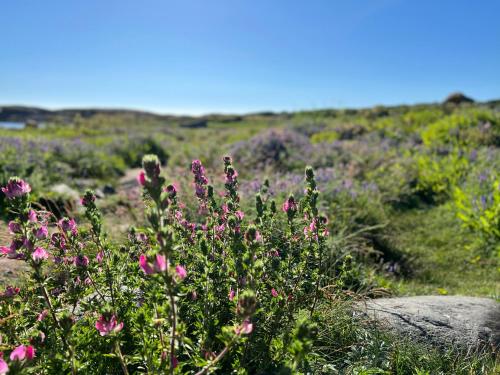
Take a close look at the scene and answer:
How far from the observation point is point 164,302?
223 cm

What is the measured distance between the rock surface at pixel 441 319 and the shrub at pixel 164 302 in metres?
1.02

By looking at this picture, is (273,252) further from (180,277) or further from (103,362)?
Answer: (103,362)

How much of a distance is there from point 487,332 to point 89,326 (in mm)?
3411

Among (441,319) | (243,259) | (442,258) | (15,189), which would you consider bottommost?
(442,258)

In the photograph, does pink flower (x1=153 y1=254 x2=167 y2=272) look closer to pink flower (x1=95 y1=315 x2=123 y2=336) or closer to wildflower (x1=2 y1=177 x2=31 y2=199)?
pink flower (x1=95 y1=315 x2=123 y2=336)

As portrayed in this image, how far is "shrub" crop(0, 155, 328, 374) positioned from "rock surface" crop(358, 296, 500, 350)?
1.02m

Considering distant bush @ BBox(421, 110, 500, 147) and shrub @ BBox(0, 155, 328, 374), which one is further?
distant bush @ BBox(421, 110, 500, 147)

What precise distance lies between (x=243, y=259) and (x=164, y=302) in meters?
0.64

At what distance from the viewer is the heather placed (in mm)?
1973

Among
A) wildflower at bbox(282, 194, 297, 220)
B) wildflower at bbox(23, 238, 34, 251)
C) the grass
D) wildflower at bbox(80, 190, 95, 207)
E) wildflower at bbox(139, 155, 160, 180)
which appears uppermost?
wildflower at bbox(139, 155, 160, 180)

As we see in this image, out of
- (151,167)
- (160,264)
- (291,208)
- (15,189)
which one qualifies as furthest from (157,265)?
(291,208)

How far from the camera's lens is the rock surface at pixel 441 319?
3.12 m

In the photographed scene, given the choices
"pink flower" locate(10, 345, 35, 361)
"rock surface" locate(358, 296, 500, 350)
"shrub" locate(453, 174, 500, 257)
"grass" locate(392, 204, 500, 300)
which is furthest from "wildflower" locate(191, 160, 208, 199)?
"shrub" locate(453, 174, 500, 257)

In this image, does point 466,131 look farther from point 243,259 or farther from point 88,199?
point 88,199
